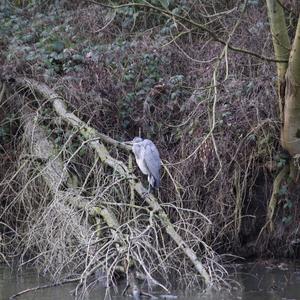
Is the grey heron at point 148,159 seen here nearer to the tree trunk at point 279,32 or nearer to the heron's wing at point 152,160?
the heron's wing at point 152,160

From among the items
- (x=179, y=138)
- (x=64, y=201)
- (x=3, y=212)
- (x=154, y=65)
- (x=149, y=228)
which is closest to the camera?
(x=149, y=228)

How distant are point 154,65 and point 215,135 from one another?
5.01 ft

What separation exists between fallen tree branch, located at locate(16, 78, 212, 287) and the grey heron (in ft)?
1.02

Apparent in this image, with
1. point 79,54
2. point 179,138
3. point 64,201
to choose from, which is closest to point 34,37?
Answer: point 79,54

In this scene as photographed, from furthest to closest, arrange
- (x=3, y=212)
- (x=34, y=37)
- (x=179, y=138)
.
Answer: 1. (x=34, y=37)
2. (x=179, y=138)
3. (x=3, y=212)

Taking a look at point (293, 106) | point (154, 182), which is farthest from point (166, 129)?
point (293, 106)

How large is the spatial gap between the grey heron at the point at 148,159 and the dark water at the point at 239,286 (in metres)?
1.24

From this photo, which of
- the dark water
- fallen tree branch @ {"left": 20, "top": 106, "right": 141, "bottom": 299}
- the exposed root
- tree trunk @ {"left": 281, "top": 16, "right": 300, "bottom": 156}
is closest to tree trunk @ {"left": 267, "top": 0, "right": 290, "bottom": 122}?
tree trunk @ {"left": 281, "top": 16, "right": 300, "bottom": 156}

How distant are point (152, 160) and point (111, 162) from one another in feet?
1.47

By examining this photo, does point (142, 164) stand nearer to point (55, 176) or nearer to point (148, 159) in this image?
point (148, 159)

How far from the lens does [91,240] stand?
21.5 feet

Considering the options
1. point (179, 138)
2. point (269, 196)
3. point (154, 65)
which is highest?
point (154, 65)

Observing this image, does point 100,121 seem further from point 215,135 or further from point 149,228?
point 149,228

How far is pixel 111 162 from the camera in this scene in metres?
7.45
